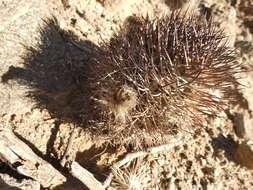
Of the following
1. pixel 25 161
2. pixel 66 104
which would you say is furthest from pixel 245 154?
pixel 25 161

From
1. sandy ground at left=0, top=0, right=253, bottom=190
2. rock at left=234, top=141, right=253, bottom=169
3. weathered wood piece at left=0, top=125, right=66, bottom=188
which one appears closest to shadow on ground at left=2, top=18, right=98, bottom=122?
sandy ground at left=0, top=0, right=253, bottom=190

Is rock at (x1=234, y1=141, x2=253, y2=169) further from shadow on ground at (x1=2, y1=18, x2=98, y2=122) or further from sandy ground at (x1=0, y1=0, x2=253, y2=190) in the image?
shadow on ground at (x1=2, y1=18, x2=98, y2=122)

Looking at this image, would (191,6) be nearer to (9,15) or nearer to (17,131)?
(9,15)

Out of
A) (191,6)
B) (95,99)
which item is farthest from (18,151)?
(191,6)

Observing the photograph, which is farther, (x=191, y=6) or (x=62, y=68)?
(x=191, y=6)

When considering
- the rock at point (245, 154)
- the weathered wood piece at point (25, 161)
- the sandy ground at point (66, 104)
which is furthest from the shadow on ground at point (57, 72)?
the rock at point (245, 154)

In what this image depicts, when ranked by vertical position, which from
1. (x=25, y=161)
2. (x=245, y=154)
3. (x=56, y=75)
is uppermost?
(x=56, y=75)

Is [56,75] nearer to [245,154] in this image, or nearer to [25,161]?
[25,161]

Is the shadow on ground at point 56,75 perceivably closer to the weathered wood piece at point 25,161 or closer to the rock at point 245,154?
the weathered wood piece at point 25,161

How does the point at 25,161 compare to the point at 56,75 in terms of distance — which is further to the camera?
the point at 56,75

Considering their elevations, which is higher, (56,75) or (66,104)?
(56,75)
